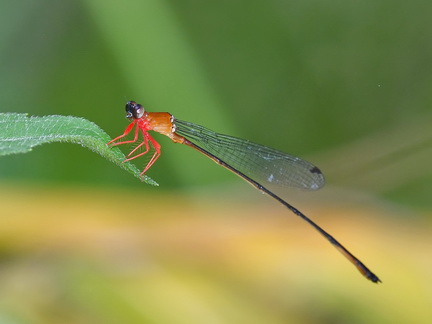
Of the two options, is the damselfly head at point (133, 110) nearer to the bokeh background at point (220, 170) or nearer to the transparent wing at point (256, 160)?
the transparent wing at point (256, 160)

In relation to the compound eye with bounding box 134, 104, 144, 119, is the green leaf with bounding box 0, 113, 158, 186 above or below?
below

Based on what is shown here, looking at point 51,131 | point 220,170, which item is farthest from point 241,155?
point 51,131

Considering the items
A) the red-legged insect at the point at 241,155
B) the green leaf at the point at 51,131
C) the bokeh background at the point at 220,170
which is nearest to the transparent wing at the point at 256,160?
the red-legged insect at the point at 241,155

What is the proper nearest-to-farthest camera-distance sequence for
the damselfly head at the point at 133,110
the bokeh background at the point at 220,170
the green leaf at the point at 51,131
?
the green leaf at the point at 51,131 < the bokeh background at the point at 220,170 < the damselfly head at the point at 133,110

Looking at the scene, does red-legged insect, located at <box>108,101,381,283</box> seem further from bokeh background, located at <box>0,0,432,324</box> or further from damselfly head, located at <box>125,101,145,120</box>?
bokeh background, located at <box>0,0,432,324</box>

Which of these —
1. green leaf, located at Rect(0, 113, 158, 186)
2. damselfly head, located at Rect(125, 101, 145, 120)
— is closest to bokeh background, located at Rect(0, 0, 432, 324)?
damselfly head, located at Rect(125, 101, 145, 120)

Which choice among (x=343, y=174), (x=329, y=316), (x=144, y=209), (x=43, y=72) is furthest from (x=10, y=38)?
(x=329, y=316)
